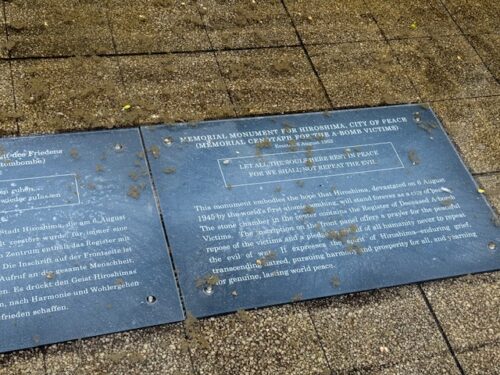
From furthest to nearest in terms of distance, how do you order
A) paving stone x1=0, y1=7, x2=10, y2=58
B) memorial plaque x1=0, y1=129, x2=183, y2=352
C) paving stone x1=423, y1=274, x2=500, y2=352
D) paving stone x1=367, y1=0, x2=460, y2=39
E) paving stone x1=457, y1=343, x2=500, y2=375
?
paving stone x1=367, y1=0, x2=460, y2=39, paving stone x1=0, y1=7, x2=10, y2=58, paving stone x1=423, y1=274, x2=500, y2=352, paving stone x1=457, y1=343, x2=500, y2=375, memorial plaque x1=0, y1=129, x2=183, y2=352

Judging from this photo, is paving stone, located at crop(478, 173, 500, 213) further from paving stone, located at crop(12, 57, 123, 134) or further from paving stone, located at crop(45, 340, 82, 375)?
paving stone, located at crop(45, 340, 82, 375)

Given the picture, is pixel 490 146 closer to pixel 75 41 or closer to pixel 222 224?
pixel 222 224

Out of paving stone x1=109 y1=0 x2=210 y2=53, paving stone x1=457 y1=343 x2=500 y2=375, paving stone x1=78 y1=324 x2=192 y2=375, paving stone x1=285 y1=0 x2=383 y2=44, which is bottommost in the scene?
paving stone x1=78 y1=324 x2=192 y2=375

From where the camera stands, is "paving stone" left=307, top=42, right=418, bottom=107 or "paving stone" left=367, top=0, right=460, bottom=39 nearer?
"paving stone" left=307, top=42, right=418, bottom=107

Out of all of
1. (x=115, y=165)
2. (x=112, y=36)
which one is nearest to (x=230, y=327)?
(x=115, y=165)

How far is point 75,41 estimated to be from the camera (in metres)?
4.75

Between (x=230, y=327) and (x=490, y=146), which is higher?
(x=490, y=146)

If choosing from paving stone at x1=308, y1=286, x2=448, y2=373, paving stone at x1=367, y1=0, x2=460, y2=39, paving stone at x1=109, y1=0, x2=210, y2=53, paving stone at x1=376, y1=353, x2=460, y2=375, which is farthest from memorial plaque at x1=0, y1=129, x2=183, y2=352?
paving stone at x1=367, y1=0, x2=460, y2=39

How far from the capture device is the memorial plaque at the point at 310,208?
3684mm

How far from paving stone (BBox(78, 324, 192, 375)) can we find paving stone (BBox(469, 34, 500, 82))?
3.67 meters

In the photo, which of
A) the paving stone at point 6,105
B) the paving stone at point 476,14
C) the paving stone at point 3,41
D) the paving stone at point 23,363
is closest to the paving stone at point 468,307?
the paving stone at point 23,363

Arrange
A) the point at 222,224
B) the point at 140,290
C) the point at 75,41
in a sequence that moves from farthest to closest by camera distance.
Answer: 1. the point at 75,41
2. the point at 222,224
3. the point at 140,290

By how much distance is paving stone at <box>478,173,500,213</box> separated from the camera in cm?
439

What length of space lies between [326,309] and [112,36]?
270cm
